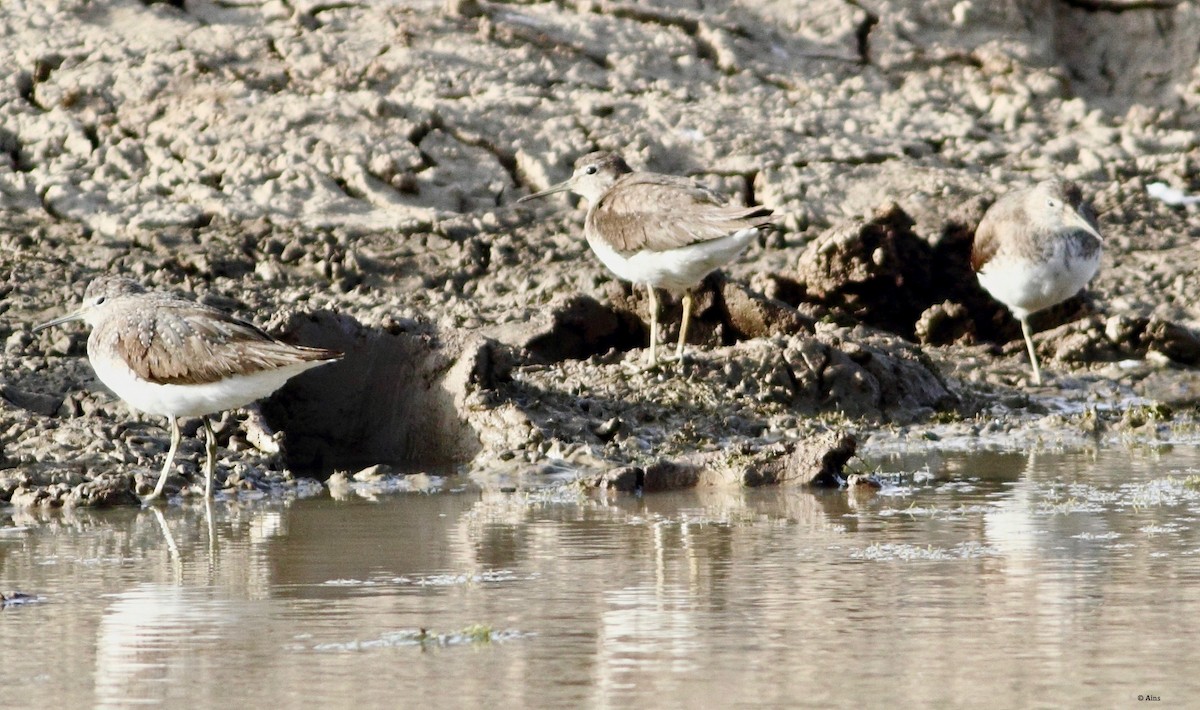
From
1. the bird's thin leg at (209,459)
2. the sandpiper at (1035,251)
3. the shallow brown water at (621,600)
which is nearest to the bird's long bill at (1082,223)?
the sandpiper at (1035,251)

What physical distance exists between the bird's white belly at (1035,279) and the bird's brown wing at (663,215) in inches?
84.2

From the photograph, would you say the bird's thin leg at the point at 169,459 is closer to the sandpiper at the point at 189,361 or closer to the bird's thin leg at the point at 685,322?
the sandpiper at the point at 189,361

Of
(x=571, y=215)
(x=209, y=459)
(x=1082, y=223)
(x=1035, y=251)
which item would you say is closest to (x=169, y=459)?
(x=209, y=459)

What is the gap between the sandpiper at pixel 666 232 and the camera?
1147 centimetres

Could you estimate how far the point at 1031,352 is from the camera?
512 inches

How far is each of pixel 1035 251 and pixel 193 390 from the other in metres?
6.06

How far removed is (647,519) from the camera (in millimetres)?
8203

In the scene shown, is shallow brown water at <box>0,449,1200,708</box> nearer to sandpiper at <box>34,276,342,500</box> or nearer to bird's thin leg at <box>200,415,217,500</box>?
bird's thin leg at <box>200,415,217,500</box>

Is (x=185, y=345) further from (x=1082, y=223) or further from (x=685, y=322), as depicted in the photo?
(x=1082, y=223)

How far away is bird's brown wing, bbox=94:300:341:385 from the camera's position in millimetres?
9062

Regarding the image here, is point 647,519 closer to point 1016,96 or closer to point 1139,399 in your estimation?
point 1139,399

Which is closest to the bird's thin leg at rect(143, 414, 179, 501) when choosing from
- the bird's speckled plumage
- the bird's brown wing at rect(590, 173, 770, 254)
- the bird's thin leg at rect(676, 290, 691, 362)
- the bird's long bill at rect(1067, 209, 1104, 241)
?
the bird's speckled plumage

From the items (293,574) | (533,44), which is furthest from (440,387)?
(533,44)

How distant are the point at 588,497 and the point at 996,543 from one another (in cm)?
229
